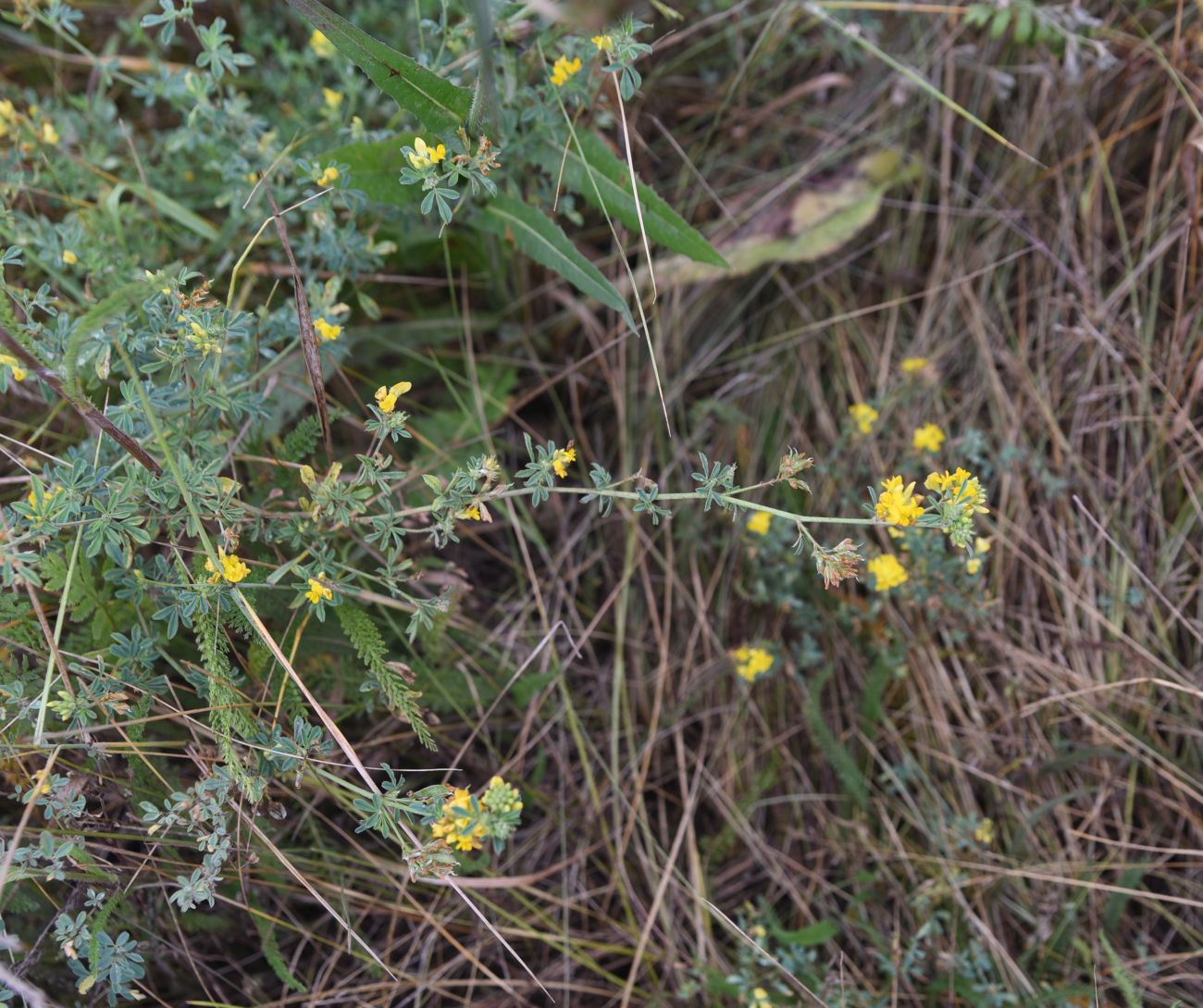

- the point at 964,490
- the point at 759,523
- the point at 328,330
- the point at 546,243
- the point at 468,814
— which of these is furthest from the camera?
the point at 759,523

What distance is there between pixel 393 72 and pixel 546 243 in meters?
0.44

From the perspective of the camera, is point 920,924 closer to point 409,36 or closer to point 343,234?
point 343,234

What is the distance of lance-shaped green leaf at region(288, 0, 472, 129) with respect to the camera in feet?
5.19

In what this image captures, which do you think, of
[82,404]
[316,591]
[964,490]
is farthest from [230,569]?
[964,490]

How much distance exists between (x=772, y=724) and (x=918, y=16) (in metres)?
2.22

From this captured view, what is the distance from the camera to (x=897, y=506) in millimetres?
1466

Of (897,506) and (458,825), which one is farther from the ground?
(897,506)

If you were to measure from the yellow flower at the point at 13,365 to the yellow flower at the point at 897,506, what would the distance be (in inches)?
58.4

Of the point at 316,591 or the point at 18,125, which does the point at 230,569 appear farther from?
the point at 18,125

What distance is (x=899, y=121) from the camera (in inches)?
107

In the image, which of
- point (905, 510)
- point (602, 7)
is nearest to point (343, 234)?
point (602, 7)

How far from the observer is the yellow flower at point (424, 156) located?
1.48 m

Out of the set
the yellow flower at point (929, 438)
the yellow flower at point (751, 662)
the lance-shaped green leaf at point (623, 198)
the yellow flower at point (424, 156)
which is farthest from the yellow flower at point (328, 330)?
the yellow flower at point (929, 438)

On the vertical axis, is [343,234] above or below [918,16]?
below
